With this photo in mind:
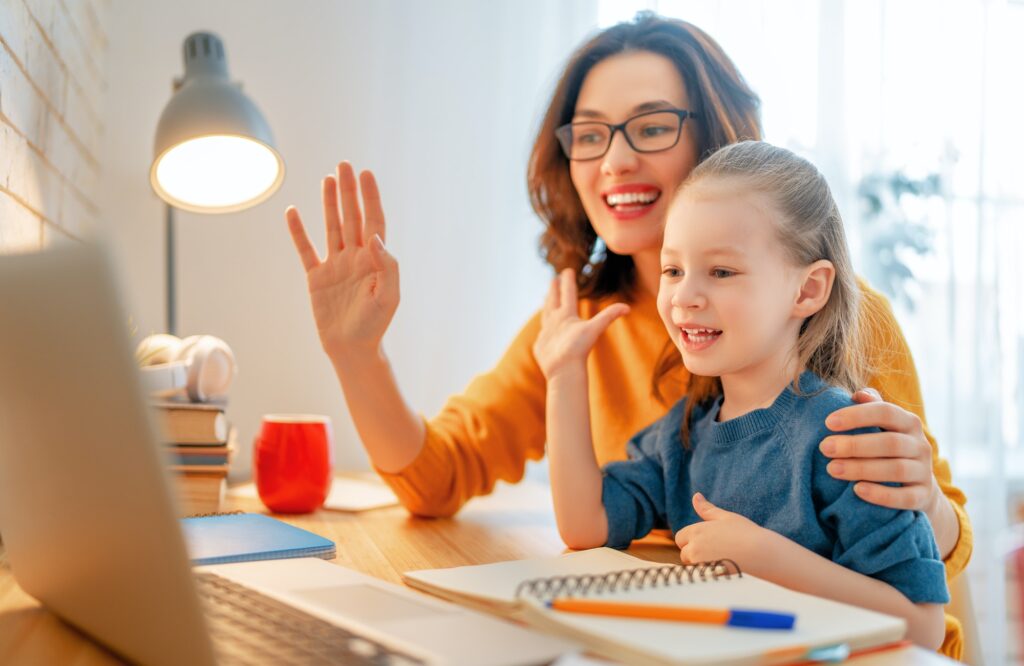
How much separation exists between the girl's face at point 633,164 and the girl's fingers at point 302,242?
39 centimetres

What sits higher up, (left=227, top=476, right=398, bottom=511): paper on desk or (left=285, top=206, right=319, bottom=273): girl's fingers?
(left=285, top=206, right=319, bottom=273): girl's fingers

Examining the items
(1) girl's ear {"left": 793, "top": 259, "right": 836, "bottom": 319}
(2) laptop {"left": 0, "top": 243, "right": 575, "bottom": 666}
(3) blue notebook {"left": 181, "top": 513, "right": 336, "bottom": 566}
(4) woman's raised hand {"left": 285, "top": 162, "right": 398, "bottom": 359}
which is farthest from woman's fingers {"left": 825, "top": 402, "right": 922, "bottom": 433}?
(4) woman's raised hand {"left": 285, "top": 162, "right": 398, "bottom": 359}

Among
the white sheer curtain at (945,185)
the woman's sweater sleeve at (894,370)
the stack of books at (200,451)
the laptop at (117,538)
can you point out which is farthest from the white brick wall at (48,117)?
the white sheer curtain at (945,185)

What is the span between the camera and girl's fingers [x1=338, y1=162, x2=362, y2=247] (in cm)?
117

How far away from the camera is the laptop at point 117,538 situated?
1.48ft

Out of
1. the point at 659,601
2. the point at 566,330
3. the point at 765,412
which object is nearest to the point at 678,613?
the point at 659,601

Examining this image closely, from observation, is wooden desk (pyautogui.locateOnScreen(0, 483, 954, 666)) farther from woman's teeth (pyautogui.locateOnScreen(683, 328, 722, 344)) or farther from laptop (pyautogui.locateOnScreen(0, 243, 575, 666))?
woman's teeth (pyautogui.locateOnScreen(683, 328, 722, 344))

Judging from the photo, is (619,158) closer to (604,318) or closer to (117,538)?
(604,318)

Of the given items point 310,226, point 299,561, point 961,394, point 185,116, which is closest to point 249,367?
point 310,226

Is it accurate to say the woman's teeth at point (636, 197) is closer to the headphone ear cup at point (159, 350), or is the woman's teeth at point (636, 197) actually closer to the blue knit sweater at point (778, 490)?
the blue knit sweater at point (778, 490)

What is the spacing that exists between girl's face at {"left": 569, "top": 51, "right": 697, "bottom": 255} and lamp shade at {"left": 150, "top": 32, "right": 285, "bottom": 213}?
51 cm

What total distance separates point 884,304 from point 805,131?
1.39m

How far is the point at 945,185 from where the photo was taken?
101 inches

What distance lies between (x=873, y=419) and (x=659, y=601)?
12.1 inches
